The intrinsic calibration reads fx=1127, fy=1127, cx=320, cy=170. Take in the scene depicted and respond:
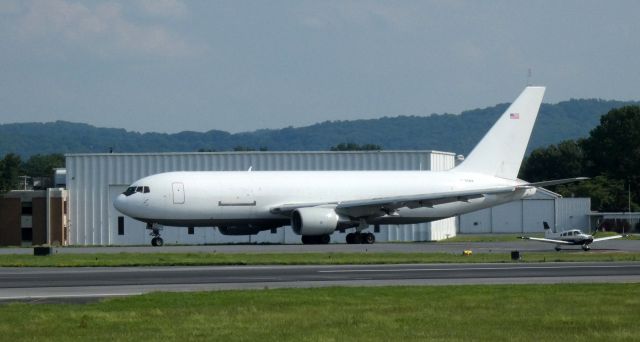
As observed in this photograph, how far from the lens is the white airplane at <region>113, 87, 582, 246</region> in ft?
180

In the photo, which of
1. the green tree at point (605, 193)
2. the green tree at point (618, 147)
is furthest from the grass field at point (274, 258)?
the green tree at point (618, 147)

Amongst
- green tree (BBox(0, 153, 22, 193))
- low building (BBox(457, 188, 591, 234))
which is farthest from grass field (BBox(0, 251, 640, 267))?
low building (BBox(457, 188, 591, 234))

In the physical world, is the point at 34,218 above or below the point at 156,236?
above

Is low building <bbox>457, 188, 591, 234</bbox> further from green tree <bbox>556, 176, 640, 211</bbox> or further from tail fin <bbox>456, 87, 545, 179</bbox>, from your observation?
green tree <bbox>556, 176, 640, 211</bbox>

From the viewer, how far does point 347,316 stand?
19.5 m

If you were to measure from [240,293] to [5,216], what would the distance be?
47.5 m

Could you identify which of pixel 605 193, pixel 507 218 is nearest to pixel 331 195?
pixel 507 218

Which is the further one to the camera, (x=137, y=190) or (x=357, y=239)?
(x=357, y=239)

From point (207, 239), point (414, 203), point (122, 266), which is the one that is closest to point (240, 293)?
point (122, 266)

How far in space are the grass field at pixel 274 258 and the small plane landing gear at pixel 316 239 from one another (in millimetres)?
12791

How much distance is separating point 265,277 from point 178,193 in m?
24.6

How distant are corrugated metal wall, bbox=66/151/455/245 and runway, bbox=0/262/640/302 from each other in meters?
32.1

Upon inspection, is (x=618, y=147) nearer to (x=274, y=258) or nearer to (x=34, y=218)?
(x=34, y=218)

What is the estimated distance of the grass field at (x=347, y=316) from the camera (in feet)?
56.4
